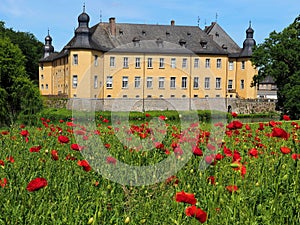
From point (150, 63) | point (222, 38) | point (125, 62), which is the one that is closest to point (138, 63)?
point (150, 63)

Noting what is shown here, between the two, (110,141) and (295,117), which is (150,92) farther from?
(110,141)

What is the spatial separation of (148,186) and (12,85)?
811 inches

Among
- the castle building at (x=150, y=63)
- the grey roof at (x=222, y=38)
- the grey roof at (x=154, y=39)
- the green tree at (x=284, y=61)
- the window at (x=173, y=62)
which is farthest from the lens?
the grey roof at (x=222, y=38)

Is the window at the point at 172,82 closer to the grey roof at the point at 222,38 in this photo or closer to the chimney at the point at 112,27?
the grey roof at the point at 222,38

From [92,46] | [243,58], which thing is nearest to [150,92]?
[92,46]

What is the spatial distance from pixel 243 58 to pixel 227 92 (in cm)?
439

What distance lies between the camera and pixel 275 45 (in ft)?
108

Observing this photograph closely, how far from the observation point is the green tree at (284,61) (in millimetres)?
31344

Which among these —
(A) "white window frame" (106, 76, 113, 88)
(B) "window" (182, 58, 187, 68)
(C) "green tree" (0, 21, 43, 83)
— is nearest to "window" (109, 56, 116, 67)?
(A) "white window frame" (106, 76, 113, 88)

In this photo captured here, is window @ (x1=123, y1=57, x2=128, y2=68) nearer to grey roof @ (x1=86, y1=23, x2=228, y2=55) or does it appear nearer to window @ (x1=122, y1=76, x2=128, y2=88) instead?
grey roof @ (x1=86, y1=23, x2=228, y2=55)

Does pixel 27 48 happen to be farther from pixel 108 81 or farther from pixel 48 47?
pixel 108 81

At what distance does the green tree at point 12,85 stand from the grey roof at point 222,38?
31593mm

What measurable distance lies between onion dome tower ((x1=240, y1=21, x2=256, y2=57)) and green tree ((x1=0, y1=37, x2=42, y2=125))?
30.7 meters

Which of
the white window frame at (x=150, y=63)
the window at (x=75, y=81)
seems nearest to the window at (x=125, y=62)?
the white window frame at (x=150, y=63)
